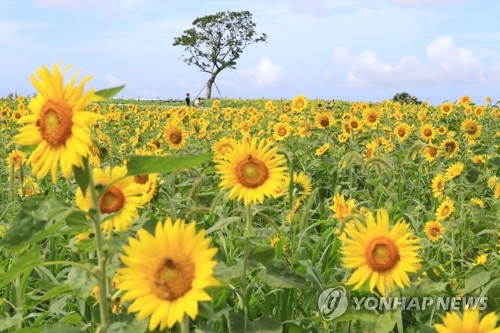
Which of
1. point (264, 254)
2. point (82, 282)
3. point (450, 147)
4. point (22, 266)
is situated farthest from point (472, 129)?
point (22, 266)

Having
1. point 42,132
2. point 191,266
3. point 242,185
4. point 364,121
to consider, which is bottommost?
point 191,266

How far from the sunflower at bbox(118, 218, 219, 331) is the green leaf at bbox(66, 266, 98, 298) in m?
0.36

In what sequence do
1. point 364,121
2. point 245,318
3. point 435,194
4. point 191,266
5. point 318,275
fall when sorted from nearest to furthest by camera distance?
1. point 191,266
2. point 245,318
3. point 318,275
4. point 435,194
5. point 364,121

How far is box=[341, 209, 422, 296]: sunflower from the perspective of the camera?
2.14 metres

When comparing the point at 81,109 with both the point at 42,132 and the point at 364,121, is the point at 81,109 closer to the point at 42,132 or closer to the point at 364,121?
the point at 42,132

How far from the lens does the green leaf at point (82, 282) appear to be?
1801 mm

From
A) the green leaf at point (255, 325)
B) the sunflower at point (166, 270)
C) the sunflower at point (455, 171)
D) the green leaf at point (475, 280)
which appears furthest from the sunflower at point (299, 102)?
the sunflower at point (166, 270)

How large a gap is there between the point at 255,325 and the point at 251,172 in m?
0.58

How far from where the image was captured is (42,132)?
173 centimetres

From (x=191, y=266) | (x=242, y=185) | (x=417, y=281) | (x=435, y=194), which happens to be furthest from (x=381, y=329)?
(x=435, y=194)

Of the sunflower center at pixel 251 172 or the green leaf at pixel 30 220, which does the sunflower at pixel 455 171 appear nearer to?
the sunflower center at pixel 251 172

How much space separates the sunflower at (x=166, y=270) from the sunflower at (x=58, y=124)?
0.32 m

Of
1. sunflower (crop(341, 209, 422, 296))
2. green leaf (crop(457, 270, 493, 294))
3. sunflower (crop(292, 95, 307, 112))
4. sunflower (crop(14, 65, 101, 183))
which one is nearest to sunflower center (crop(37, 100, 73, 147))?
sunflower (crop(14, 65, 101, 183))

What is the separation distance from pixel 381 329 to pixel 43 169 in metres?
1.28
